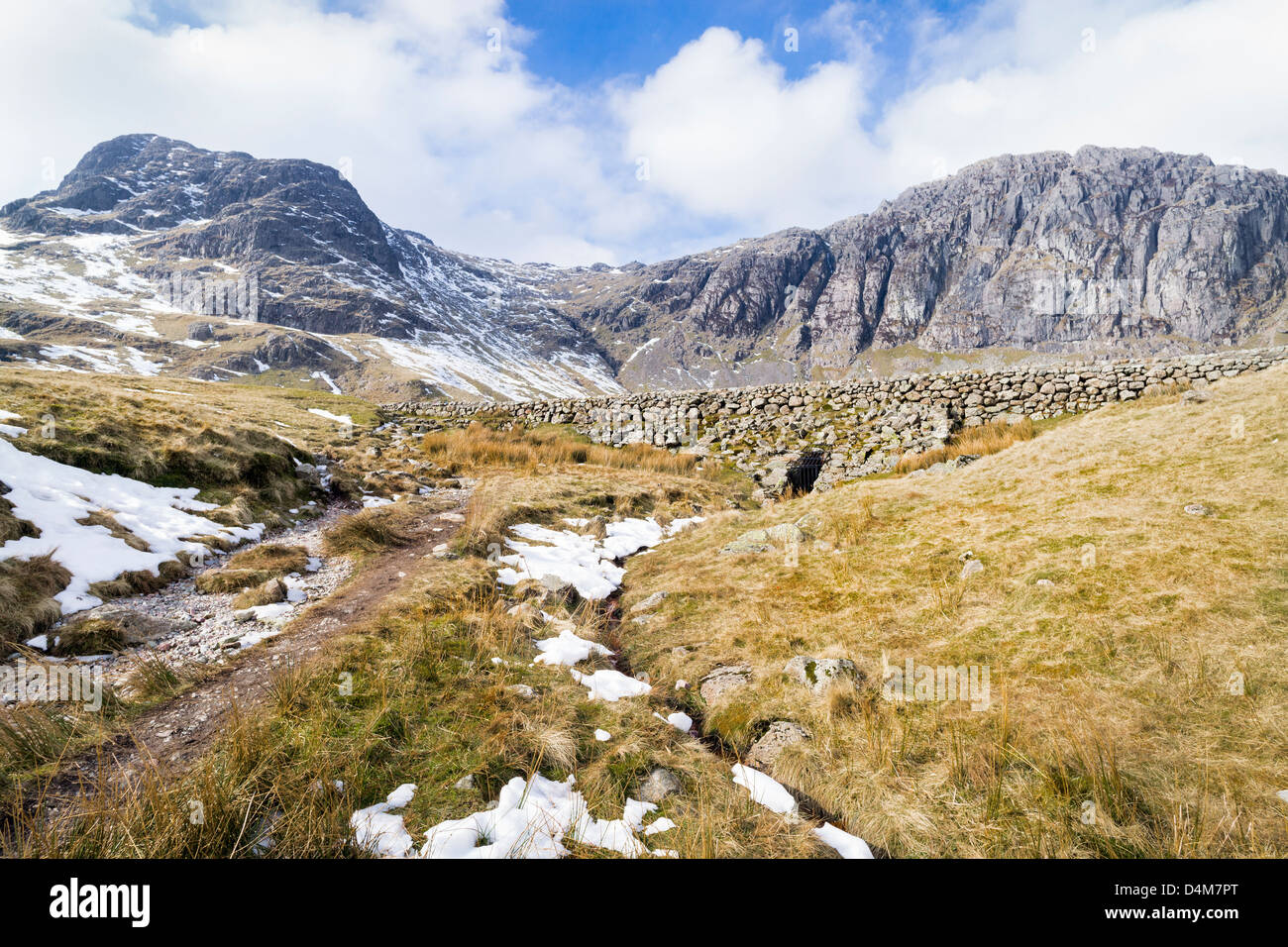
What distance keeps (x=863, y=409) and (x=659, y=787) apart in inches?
887

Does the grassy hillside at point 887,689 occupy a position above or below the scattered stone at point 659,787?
above

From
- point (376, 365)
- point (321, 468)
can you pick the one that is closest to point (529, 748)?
point (321, 468)

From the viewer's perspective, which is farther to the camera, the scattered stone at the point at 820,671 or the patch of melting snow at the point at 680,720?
the scattered stone at the point at 820,671

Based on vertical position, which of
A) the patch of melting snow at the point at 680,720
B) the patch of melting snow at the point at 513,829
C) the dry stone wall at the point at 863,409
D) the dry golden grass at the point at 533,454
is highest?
the dry stone wall at the point at 863,409

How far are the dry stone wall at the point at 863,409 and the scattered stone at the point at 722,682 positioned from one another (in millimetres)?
13084

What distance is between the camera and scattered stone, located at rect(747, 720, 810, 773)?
5.36 metres

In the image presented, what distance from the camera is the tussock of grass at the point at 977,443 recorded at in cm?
1683

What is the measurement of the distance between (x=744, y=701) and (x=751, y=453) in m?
19.0

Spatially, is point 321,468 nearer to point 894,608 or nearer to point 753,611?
point 753,611

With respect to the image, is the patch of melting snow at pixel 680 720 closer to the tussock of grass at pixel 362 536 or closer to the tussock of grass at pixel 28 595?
the tussock of grass at pixel 28 595

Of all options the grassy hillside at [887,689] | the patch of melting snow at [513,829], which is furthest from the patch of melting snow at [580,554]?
the patch of melting snow at [513,829]

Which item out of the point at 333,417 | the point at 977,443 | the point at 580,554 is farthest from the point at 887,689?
the point at 333,417

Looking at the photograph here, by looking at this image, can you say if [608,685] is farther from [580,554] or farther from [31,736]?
[580,554]

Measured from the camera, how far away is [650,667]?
7.62 metres
